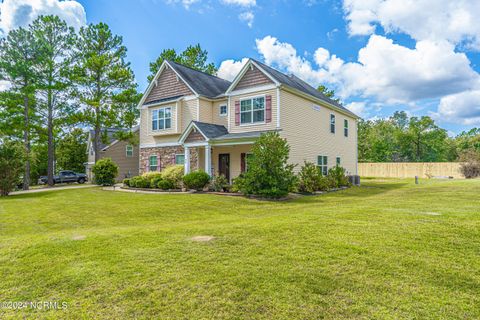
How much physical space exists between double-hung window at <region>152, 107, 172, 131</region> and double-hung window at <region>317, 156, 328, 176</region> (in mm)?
10490

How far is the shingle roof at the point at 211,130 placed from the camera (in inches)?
667

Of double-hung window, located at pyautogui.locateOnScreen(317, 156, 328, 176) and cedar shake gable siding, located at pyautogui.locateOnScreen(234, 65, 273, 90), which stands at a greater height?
cedar shake gable siding, located at pyautogui.locateOnScreen(234, 65, 273, 90)

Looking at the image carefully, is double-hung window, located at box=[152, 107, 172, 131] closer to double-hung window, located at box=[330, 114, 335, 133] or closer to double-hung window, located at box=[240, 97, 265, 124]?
double-hung window, located at box=[240, 97, 265, 124]

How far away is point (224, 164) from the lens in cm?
1928

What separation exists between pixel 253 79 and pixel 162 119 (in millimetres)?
7717

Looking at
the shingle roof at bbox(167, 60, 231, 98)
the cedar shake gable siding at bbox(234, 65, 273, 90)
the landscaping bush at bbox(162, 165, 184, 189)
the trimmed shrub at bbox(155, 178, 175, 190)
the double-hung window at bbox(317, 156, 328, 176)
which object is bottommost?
the trimmed shrub at bbox(155, 178, 175, 190)

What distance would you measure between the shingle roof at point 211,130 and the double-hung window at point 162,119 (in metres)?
3.81

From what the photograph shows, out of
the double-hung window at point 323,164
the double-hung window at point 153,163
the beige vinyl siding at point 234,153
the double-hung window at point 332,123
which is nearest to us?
the beige vinyl siding at point 234,153

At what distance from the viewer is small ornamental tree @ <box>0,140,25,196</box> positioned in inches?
688

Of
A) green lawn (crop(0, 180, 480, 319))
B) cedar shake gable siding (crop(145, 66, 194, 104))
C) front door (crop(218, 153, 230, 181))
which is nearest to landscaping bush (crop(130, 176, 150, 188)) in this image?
front door (crop(218, 153, 230, 181))

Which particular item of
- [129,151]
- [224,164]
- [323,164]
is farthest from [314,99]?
[129,151]

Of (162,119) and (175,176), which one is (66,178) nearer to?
(162,119)

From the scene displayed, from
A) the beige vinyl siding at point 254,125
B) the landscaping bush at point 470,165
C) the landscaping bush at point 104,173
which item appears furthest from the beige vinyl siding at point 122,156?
the landscaping bush at point 470,165

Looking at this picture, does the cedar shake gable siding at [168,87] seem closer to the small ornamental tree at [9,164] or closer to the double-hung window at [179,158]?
the double-hung window at [179,158]
